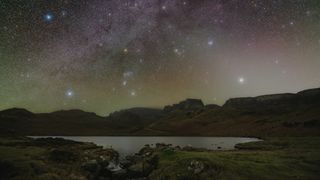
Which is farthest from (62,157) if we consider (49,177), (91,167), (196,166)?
(196,166)

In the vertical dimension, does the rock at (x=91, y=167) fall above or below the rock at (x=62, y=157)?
below

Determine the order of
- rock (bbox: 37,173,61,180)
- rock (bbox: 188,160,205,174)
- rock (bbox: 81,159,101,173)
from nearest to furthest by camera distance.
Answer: rock (bbox: 37,173,61,180) < rock (bbox: 188,160,205,174) < rock (bbox: 81,159,101,173)

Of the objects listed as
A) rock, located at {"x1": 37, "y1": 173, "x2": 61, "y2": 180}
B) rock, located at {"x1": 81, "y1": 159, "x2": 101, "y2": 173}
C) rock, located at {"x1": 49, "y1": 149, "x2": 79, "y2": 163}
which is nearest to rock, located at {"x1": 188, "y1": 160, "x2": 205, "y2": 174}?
rock, located at {"x1": 81, "y1": 159, "x2": 101, "y2": 173}

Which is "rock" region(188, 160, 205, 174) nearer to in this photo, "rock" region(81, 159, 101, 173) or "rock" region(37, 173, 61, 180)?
"rock" region(81, 159, 101, 173)

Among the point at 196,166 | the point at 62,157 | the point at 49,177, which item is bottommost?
the point at 49,177

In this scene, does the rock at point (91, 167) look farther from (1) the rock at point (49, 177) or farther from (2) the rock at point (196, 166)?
(2) the rock at point (196, 166)

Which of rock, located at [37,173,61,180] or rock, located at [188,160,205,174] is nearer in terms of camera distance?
rock, located at [37,173,61,180]

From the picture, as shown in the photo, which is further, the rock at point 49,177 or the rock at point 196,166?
the rock at point 196,166

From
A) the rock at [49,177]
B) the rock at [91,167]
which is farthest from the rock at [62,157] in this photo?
the rock at [49,177]

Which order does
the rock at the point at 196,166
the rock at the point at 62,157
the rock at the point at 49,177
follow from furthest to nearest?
the rock at the point at 62,157 < the rock at the point at 196,166 < the rock at the point at 49,177

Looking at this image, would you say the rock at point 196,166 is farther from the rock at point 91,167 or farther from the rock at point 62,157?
the rock at point 62,157

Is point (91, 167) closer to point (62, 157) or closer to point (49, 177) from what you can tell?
point (62, 157)

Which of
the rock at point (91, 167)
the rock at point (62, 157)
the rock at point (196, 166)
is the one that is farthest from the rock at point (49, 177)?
the rock at point (196, 166)

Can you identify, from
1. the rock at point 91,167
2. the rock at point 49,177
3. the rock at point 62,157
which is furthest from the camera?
the rock at point 62,157
